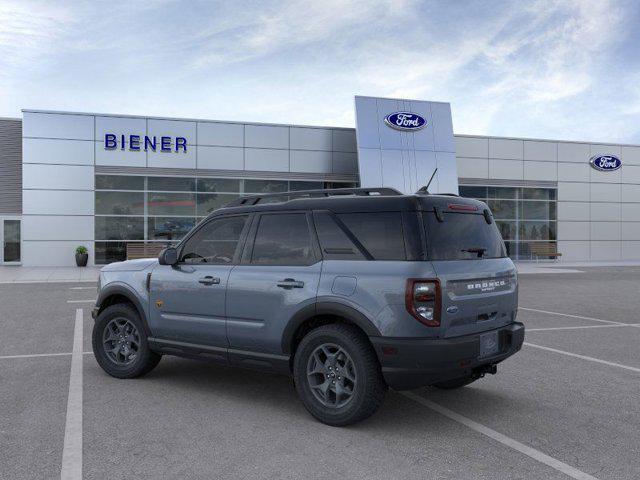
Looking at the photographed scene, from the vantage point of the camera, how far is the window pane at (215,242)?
550cm

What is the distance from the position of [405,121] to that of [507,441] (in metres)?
23.7

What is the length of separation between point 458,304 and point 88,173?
23.0 m

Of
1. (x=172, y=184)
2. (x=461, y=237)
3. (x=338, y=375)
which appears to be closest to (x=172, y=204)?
(x=172, y=184)

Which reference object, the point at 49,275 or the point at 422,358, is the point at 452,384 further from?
the point at 49,275

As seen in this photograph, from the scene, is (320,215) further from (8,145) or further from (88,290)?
(8,145)

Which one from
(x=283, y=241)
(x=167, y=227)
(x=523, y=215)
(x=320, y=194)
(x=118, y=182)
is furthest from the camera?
(x=523, y=215)

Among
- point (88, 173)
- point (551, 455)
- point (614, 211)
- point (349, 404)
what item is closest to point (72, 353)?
point (349, 404)

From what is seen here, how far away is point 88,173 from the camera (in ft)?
80.7

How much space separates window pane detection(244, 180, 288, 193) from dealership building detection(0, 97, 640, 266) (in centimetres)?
5

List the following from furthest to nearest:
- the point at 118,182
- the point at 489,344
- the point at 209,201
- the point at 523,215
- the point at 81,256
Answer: the point at 523,215
the point at 209,201
the point at 118,182
the point at 81,256
the point at 489,344

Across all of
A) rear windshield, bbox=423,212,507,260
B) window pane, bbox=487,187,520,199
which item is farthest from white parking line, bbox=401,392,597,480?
window pane, bbox=487,187,520,199

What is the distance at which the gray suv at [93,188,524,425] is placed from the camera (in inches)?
170

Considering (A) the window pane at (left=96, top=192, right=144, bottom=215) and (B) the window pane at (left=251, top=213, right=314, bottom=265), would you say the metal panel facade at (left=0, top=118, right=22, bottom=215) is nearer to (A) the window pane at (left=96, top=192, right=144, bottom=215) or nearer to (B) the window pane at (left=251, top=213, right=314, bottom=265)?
(A) the window pane at (left=96, top=192, right=144, bottom=215)

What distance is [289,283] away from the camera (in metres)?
4.87
